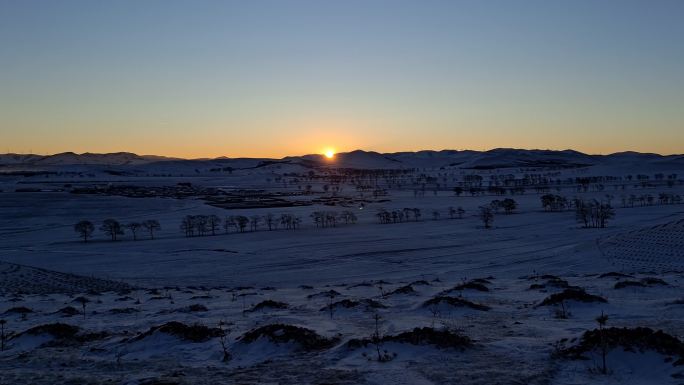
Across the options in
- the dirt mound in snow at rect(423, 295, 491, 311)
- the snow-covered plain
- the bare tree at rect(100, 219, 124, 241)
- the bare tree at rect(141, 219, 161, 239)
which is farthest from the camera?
the bare tree at rect(141, 219, 161, 239)

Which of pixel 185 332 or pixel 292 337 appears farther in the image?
pixel 185 332

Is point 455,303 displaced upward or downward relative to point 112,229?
upward

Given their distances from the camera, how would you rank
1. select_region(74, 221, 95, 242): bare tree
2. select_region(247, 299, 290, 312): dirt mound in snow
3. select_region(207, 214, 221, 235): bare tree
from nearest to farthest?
select_region(247, 299, 290, 312): dirt mound in snow < select_region(74, 221, 95, 242): bare tree < select_region(207, 214, 221, 235): bare tree

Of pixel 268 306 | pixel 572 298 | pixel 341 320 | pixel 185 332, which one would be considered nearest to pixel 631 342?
pixel 572 298

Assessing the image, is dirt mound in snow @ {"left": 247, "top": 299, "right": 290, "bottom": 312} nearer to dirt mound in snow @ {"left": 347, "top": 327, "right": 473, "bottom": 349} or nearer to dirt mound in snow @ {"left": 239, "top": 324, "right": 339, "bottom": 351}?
dirt mound in snow @ {"left": 239, "top": 324, "right": 339, "bottom": 351}

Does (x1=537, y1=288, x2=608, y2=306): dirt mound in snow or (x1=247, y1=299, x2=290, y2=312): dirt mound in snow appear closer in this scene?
(x1=537, y1=288, x2=608, y2=306): dirt mound in snow

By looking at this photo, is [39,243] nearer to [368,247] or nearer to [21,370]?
[368,247]

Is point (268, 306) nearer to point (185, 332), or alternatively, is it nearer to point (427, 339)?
point (185, 332)

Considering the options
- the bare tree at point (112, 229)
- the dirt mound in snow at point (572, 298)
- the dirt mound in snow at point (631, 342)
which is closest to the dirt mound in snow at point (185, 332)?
the dirt mound in snow at point (631, 342)

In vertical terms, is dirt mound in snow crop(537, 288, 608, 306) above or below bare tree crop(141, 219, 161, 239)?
above

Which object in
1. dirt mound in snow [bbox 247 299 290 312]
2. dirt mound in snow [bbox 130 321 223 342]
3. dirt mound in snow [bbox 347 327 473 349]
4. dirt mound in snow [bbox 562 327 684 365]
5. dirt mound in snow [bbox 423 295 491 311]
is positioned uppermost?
dirt mound in snow [bbox 562 327 684 365]

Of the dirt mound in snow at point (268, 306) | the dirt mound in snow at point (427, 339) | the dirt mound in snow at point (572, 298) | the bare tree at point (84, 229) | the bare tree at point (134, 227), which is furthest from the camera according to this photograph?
the bare tree at point (134, 227)

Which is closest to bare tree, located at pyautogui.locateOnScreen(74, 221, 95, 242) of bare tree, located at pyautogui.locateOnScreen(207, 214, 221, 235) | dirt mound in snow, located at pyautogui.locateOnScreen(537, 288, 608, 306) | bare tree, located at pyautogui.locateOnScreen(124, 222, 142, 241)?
bare tree, located at pyautogui.locateOnScreen(124, 222, 142, 241)

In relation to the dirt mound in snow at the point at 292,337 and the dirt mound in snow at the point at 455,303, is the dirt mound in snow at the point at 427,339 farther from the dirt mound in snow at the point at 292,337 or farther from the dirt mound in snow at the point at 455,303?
Result: the dirt mound in snow at the point at 455,303
